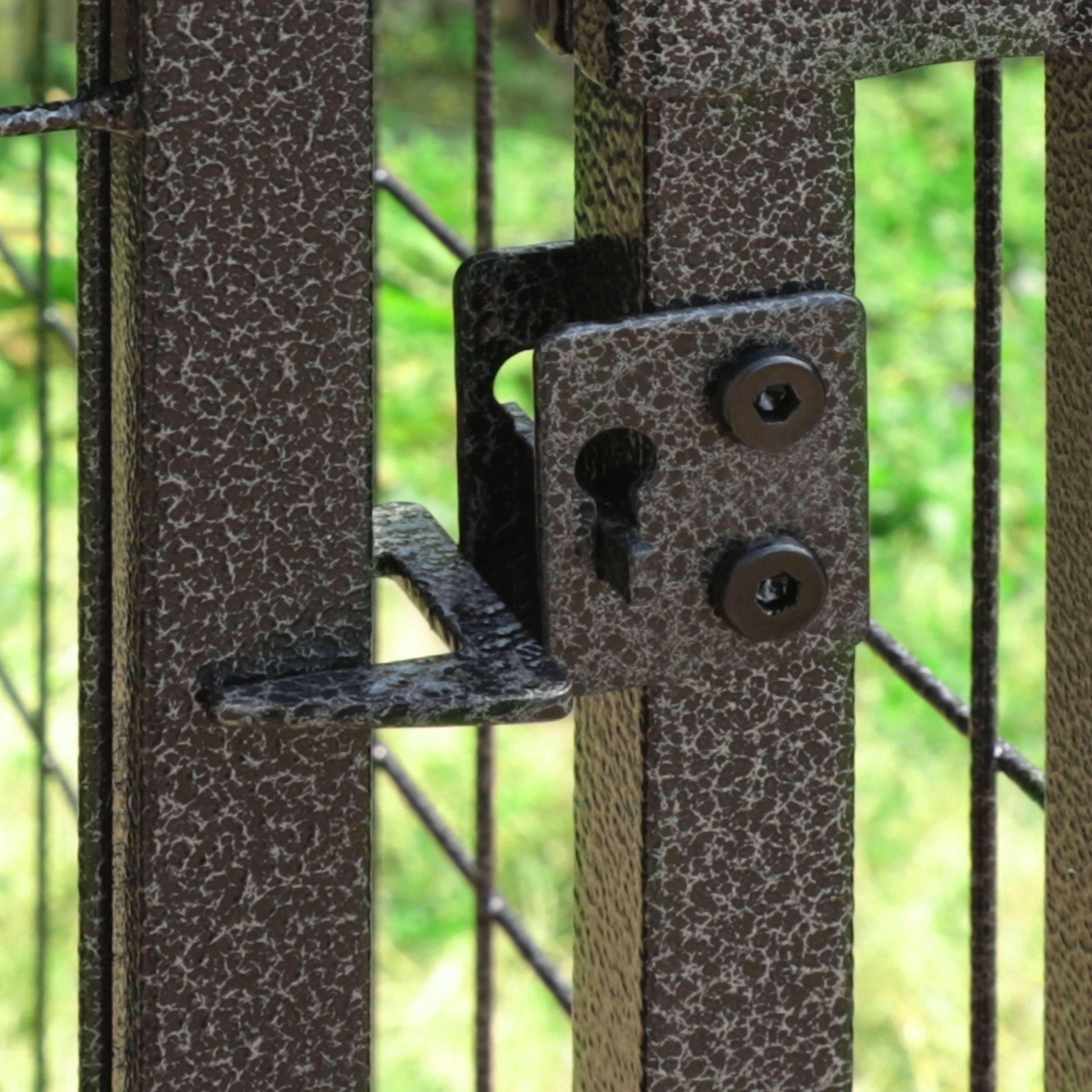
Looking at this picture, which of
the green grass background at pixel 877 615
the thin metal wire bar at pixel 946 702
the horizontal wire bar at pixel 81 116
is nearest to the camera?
the horizontal wire bar at pixel 81 116

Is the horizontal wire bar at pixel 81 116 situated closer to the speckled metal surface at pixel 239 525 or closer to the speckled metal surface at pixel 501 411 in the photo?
the speckled metal surface at pixel 239 525

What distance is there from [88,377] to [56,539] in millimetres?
2548

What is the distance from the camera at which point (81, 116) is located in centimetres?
48

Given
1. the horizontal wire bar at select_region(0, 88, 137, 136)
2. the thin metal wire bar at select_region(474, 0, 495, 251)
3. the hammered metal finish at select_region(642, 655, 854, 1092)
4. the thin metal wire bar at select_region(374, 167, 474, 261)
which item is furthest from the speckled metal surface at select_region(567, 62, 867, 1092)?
the thin metal wire bar at select_region(374, 167, 474, 261)

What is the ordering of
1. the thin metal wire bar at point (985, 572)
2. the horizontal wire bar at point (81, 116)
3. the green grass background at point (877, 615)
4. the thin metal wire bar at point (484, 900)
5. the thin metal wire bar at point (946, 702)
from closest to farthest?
the horizontal wire bar at point (81, 116) → the thin metal wire bar at point (985, 572) → the thin metal wire bar at point (946, 702) → the thin metal wire bar at point (484, 900) → the green grass background at point (877, 615)

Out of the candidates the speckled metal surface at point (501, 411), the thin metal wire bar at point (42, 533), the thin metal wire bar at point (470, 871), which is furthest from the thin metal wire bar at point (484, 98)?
the speckled metal surface at point (501, 411)

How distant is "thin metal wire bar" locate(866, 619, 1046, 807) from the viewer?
751 millimetres

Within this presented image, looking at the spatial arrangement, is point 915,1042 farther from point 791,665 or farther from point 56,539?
point 791,665

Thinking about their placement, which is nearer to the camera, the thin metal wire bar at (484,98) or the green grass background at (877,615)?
the thin metal wire bar at (484,98)

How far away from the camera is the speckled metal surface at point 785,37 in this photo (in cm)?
48

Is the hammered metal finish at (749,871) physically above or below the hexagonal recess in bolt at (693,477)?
below

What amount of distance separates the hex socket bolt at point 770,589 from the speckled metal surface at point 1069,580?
104mm

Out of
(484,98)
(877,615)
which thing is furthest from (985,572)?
(877,615)

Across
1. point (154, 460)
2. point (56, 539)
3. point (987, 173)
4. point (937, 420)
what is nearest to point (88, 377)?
point (154, 460)
